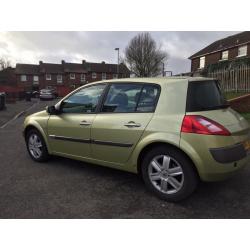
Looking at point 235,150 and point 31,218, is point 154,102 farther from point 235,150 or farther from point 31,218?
point 31,218

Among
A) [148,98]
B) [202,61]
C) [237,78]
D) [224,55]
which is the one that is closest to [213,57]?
[224,55]

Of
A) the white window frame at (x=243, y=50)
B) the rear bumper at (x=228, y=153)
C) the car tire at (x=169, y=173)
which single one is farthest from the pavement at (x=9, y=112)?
the white window frame at (x=243, y=50)

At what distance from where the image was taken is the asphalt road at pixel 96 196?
3145 mm

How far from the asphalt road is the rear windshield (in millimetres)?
1180

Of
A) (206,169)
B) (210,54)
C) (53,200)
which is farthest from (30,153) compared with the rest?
(210,54)

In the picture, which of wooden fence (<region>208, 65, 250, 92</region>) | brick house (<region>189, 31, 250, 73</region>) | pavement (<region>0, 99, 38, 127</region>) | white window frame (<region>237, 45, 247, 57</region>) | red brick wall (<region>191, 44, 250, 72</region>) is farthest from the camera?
red brick wall (<region>191, 44, 250, 72</region>)

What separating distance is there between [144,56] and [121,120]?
123 ft

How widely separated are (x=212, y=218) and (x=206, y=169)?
541mm

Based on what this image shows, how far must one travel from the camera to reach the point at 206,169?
3.13 meters

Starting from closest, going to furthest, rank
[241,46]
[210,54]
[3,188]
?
1. [3,188]
2. [241,46]
3. [210,54]

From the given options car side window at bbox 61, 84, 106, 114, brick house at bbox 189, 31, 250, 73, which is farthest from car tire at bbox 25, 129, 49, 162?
brick house at bbox 189, 31, 250, 73

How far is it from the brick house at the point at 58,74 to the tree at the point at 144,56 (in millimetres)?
20954

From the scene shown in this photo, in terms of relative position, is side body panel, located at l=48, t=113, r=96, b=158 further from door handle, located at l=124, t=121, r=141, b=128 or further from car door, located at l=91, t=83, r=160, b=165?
door handle, located at l=124, t=121, r=141, b=128

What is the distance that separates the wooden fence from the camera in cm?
1211
